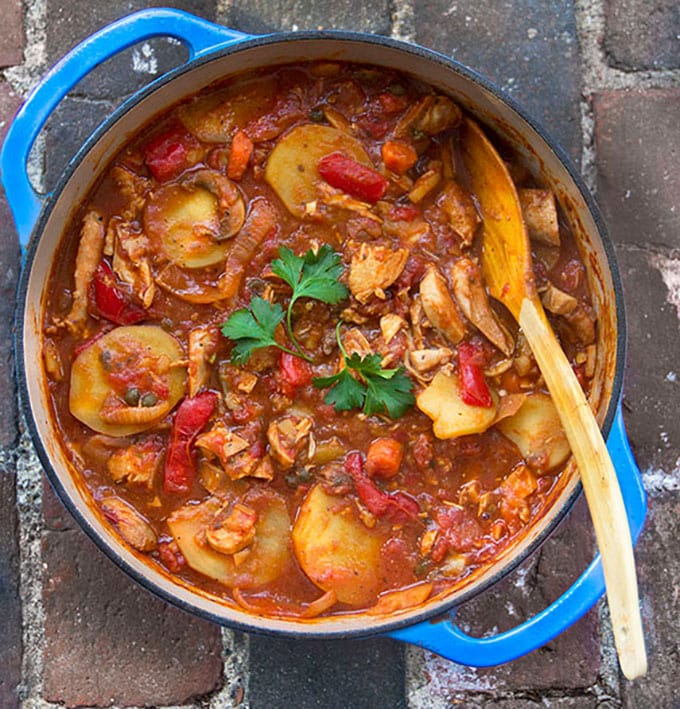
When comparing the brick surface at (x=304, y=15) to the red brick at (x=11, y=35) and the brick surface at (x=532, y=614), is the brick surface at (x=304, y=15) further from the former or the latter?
the brick surface at (x=532, y=614)

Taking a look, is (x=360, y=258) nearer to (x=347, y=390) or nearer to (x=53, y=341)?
(x=347, y=390)

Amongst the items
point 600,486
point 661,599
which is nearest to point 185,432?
point 600,486

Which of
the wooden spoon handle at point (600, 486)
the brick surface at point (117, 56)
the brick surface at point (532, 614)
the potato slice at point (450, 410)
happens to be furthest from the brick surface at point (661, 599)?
the brick surface at point (117, 56)

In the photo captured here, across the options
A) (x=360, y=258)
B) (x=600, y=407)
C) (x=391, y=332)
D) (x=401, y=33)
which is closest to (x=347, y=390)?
(x=391, y=332)

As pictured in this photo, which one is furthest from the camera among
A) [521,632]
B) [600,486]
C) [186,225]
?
[186,225]

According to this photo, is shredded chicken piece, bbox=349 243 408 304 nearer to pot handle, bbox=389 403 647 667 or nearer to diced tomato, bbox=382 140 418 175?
diced tomato, bbox=382 140 418 175

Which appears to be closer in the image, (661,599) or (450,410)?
(450,410)

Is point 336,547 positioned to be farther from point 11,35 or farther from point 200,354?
point 11,35
